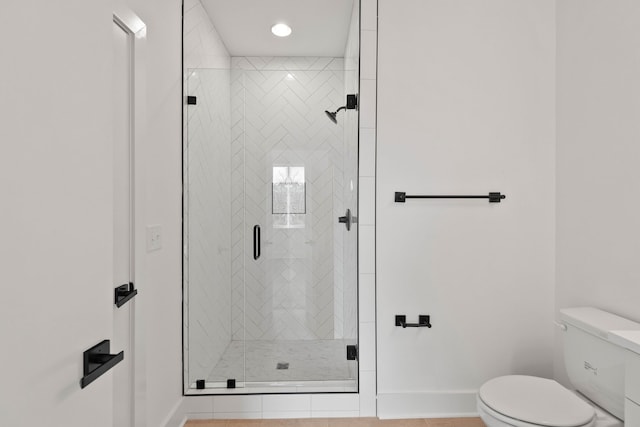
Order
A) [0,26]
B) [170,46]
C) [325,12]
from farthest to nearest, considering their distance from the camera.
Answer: [325,12] → [170,46] → [0,26]

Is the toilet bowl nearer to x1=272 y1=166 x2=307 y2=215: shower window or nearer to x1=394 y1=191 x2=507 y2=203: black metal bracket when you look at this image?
x1=394 y1=191 x2=507 y2=203: black metal bracket

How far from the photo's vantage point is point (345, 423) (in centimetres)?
225

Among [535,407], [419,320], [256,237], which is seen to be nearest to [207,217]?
[256,237]

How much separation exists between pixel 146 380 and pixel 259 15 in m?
2.24

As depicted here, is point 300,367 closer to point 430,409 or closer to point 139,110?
point 430,409

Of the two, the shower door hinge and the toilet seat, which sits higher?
the toilet seat

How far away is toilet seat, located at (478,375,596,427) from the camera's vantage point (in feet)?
5.08

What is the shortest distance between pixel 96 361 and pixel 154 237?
111cm

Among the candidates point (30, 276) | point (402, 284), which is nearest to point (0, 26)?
point (30, 276)

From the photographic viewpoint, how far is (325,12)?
272cm

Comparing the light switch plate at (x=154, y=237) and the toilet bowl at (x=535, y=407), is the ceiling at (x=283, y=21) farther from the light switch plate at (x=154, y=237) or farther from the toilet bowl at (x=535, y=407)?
the toilet bowl at (x=535, y=407)

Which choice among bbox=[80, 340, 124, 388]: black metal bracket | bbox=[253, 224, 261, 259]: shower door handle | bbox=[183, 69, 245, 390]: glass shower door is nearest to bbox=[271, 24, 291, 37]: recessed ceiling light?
bbox=[183, 69, 245, 390]: glass shower door

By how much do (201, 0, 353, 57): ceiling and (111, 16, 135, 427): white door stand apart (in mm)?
1245

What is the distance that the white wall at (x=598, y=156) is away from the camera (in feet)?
5.95
